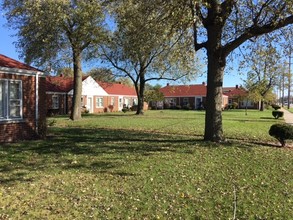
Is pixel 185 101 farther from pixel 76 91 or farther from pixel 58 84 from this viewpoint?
pixel 76 91

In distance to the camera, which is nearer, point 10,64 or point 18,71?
point 18,71

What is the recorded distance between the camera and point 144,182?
773 centimetres

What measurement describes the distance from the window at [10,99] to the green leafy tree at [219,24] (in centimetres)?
690

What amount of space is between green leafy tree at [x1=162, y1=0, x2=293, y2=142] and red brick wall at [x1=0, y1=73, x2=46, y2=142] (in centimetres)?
664

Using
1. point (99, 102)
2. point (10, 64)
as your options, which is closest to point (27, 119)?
point (10, 64)

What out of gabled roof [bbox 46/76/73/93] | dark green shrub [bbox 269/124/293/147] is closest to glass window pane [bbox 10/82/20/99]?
dark green shrub [bbox 269/124/293/147]

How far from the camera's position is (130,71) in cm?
3847

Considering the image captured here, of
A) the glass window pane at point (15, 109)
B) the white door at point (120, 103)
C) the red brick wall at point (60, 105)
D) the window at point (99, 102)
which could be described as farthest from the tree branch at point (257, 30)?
the white door at point (120, 103)

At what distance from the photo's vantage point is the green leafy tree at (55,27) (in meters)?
21.7

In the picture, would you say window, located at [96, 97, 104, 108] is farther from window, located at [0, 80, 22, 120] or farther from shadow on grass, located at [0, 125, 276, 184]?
window, located at [0, 80, 22, 120]

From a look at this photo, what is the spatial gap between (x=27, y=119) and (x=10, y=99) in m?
1.24

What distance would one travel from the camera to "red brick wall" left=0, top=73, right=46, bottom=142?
13344 mm

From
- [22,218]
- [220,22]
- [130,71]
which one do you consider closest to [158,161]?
[22,218]

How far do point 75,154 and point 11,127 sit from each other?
14.0 ft
